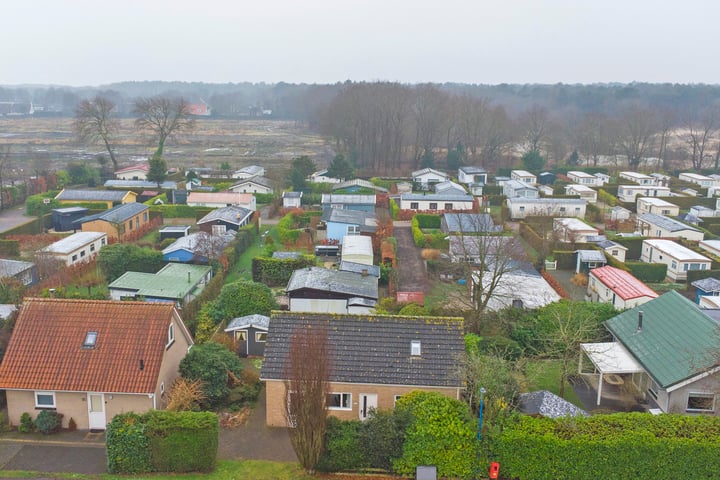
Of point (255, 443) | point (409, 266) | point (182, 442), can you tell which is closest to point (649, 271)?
point (409, 266)

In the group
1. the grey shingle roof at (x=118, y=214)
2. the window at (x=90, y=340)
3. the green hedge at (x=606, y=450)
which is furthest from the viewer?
the grey shingle roof at (x=118, y=214)

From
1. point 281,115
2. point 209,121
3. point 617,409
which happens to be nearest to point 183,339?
point 617,409

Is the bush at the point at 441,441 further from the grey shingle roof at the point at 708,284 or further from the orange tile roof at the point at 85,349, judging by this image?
the grey shingle roof at the point at 708,284

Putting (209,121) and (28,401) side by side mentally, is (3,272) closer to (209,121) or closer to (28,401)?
(28,401)

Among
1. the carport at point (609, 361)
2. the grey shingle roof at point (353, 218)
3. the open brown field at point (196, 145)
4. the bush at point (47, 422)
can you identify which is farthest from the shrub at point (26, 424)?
the open brown field at point (196, 145)

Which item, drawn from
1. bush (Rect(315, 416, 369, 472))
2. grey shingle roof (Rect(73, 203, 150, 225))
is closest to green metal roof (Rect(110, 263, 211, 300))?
grey shingle roof (Rect(73, 203, 150, 225))

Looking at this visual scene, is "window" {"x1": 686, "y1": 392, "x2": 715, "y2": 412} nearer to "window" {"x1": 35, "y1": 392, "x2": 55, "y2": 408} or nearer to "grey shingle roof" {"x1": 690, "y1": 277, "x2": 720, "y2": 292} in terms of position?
"grey shingle roof" {"x1": 690, "y1": 277, "x2": 720, "y2": 292}

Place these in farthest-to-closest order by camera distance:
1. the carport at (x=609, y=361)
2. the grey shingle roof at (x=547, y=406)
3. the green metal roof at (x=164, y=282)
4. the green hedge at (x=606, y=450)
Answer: the green metal roof at (x=164, y=282) < the carport at (x=609, y=361) < the grey shingle roof at (x=547, y=406) < the green hedge at (x=606, y=450)
